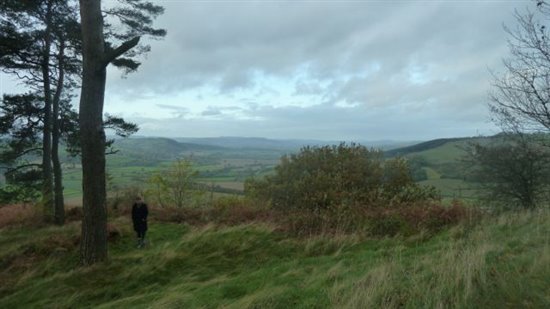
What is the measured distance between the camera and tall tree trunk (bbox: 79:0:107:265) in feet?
28.3

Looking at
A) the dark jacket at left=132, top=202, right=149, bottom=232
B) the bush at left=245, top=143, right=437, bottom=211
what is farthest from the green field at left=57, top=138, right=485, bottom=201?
the dark jacket at left=132, top=202, right=149, bottom=232

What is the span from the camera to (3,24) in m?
13.6

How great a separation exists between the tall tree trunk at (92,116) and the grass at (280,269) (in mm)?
1259

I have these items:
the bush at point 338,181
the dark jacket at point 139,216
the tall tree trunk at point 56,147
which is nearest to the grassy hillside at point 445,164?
the bush at point 338,181

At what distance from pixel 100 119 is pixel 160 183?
21300mm

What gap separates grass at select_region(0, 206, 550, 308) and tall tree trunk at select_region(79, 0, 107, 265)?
126 centimetres

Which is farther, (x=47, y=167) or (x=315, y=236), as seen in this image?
(x=47, y=167)

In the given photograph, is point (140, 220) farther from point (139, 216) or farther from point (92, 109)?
point (92, 109)

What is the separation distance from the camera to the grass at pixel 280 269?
4.14m

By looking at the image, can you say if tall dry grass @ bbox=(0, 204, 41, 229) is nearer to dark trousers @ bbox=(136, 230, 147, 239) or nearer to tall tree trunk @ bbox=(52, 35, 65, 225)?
tall tree trunk @ bbox=(52, 35, 65, 225)

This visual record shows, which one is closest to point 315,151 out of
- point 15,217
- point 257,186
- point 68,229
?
point 257,186

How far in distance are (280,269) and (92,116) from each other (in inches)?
192

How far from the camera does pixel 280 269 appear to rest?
25.5 feet

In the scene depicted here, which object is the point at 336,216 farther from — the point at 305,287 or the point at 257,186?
the point at 257,186
